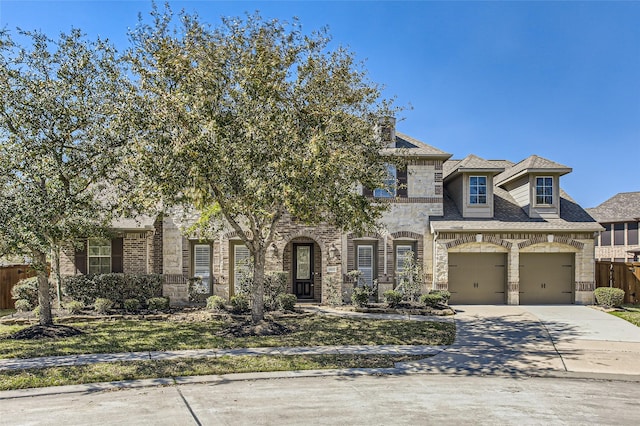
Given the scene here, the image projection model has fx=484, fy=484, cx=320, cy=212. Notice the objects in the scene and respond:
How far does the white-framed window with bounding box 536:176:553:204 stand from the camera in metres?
20.3

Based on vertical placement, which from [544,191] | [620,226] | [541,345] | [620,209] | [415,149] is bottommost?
[541,345]

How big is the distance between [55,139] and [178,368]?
22.3 feet

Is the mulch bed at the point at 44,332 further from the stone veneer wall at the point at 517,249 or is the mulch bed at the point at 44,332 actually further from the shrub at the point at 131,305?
the stone veneer wall at the point at 517,249

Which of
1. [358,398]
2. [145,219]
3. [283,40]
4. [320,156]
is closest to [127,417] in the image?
[358,398]

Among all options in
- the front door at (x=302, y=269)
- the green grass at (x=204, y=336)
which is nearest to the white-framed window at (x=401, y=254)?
the front door at (x=302, y=269)

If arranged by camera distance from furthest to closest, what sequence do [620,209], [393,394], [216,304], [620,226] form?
[620,209] → [620,226] → [216,304] → [393,394]

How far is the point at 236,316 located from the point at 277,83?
7995 mm

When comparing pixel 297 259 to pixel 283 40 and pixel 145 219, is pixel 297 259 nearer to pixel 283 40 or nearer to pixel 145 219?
pixel 145 219

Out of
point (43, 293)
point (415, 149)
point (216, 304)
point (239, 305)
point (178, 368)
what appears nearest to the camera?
point (178, 368)

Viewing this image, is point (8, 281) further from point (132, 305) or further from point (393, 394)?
point (393, 394)

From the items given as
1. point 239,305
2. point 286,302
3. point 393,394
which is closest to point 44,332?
point 239,305

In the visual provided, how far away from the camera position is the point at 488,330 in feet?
46.4

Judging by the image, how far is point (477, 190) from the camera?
2025 cm

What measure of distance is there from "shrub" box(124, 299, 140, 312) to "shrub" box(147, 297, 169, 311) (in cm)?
40
